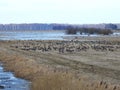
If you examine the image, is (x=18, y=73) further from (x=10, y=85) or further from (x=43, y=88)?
(x=43, y=88)

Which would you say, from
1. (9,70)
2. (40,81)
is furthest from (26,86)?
(9,70)

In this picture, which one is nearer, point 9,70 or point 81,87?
point 81,87

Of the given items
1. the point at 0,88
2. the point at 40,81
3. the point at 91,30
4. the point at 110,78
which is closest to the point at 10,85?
the point at 0,88

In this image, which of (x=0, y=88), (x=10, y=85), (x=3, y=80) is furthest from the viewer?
(x=3, y=80)

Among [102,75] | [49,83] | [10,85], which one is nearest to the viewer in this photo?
[49,83]

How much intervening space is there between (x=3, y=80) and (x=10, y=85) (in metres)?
2.70

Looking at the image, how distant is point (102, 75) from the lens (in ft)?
88.1

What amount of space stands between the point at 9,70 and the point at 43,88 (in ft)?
46.3

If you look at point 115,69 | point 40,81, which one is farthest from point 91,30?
point 40,81

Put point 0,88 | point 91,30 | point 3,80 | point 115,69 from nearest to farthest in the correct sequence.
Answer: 1. point 0,88
2. point 3,80
3. point 115,69
4. point 91,30

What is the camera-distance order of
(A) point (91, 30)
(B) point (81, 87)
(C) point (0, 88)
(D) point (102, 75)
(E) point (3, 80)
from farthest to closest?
(A) point (91, 30) < (D) point (102, 75) < (E) point (3, 80) < (C) point (0, 88) < (B) point (81, 87)

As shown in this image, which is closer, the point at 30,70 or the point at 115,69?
the point at 30,70

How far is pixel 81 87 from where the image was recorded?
53.3ft

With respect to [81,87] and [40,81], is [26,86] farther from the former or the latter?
[81,87]
